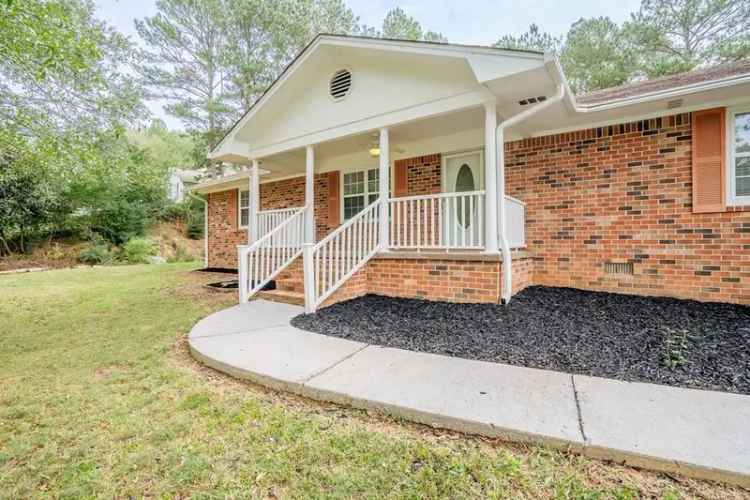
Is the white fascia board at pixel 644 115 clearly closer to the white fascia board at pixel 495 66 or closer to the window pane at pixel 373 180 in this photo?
the white fascia board at pixel 495 66

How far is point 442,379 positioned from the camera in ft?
9.23

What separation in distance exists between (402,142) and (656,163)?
420 cm

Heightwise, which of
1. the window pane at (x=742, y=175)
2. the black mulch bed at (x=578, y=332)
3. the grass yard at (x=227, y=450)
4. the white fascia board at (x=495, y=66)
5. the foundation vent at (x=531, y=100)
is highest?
the white fascia board at (x=495, y=66)

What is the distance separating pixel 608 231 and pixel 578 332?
248 cm

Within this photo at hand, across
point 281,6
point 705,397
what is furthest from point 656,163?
point 281,6

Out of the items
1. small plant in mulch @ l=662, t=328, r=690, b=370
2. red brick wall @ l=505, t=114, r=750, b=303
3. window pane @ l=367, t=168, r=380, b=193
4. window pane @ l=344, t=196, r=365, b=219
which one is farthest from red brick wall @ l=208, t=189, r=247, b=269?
small plant in mulch @ l=662, t=328, r=690, b=370

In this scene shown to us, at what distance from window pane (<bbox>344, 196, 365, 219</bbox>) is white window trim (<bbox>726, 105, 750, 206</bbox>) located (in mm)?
6127

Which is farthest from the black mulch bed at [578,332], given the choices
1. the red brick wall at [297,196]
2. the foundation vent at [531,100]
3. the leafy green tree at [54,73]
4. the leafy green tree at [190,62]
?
the leafy green tree at [190,62]

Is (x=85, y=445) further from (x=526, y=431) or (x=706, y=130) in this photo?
(x=706, y=130)

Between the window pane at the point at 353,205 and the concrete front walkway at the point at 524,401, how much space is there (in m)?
5.08

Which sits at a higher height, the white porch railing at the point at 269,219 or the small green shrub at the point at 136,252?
the white porch railing at the point at 269,219

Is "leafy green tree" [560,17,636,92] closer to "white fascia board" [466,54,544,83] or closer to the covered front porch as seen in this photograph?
the covered front porch

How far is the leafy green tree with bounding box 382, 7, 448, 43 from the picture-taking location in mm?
16969

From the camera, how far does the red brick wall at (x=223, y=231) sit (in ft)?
36.3
